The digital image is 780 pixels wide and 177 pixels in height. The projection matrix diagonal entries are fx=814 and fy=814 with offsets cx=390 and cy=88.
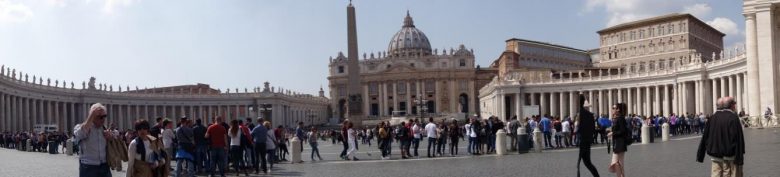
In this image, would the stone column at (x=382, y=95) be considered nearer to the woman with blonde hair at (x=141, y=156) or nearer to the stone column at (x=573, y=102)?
the stone column at (x=573, y=102)

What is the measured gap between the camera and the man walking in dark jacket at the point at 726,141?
8711 millimetres

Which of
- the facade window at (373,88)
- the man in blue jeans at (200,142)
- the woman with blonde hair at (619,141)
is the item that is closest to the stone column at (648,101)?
the man in blue jeans at (200,142)

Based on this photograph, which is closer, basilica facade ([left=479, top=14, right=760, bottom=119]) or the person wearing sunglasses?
the person wearing sunglasses

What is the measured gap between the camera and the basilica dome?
157 m

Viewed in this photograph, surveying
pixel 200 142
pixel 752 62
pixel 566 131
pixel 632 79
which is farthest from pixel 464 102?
pixel 200 142

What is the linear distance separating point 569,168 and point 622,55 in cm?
8568

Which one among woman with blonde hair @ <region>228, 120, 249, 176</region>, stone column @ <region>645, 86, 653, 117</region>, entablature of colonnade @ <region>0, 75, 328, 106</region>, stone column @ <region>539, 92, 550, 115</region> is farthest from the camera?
stone column @ <region>539, 92, 550, 115</region>

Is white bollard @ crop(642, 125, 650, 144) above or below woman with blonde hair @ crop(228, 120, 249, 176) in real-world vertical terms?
below

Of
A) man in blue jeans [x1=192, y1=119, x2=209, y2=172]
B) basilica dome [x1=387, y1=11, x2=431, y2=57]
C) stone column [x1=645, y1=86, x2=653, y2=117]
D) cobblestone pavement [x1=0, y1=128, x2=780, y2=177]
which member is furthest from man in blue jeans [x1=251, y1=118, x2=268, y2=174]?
basilica dome [x1=387, y1=11, x2=431, y2=57]

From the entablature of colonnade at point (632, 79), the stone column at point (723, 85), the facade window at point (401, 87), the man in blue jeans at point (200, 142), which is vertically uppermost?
the facade window at point (401, 87)

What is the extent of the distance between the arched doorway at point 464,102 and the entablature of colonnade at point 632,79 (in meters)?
28.5

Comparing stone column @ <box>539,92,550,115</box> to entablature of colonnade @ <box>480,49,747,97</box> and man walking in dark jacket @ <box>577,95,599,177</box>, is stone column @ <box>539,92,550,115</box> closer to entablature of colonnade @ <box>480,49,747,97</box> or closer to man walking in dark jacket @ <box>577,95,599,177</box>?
entablature of colonnade @ <box>480,49,747,97</box>

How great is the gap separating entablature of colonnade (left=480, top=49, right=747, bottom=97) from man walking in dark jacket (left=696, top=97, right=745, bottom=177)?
1682 inches

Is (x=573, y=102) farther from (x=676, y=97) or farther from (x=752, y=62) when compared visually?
(x=752, y=62)
